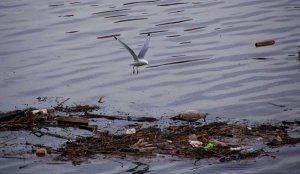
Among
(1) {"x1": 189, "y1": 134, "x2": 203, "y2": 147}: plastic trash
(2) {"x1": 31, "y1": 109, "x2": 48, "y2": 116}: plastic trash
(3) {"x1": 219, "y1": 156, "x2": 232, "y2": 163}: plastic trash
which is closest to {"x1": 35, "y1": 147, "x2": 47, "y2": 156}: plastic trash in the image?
(2) {"x1": 31, "y1": 109, "x2": 48, "y2": 116}: plastic trash

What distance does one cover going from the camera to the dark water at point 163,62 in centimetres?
796

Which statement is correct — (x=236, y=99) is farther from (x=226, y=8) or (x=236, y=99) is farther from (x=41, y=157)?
(x=226, y=8)

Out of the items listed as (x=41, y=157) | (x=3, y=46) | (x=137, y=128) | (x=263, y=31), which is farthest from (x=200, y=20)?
(x=41, y=157)

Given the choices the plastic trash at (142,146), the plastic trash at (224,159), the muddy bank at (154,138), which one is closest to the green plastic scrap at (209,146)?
the muddy bank at (154,138)

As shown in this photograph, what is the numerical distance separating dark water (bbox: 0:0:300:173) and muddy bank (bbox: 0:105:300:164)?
0.72 feet

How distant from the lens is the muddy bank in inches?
247

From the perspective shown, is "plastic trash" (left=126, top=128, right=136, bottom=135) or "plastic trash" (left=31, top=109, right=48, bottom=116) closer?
"plastic trash" (left=126, top=128, right=136, bottom=135)

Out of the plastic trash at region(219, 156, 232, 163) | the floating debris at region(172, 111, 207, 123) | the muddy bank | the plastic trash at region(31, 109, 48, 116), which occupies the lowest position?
the plastic trash at region(219, 156, 232, 163)

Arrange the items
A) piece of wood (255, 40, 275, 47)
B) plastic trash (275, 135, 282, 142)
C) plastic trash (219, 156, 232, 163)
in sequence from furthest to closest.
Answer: piece of wood (255, 40, 275, 47)
plastic trash (275, 135, 282, 142)
plastic trash (219, 156, 232, 163)

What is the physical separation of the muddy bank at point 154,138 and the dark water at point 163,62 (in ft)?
0.72

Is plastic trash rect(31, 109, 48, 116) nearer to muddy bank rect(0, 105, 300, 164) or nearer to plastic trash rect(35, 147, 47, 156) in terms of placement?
muddy bank rect(0, 105, 300, 164)

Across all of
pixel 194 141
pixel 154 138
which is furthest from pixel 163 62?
pixel 194 141

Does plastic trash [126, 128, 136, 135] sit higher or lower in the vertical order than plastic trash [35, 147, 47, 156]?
higher

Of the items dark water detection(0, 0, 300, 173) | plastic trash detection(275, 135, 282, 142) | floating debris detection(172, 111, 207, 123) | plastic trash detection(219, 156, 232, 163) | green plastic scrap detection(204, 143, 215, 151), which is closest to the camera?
plastic trash detection(219, 156, 232, 163)
